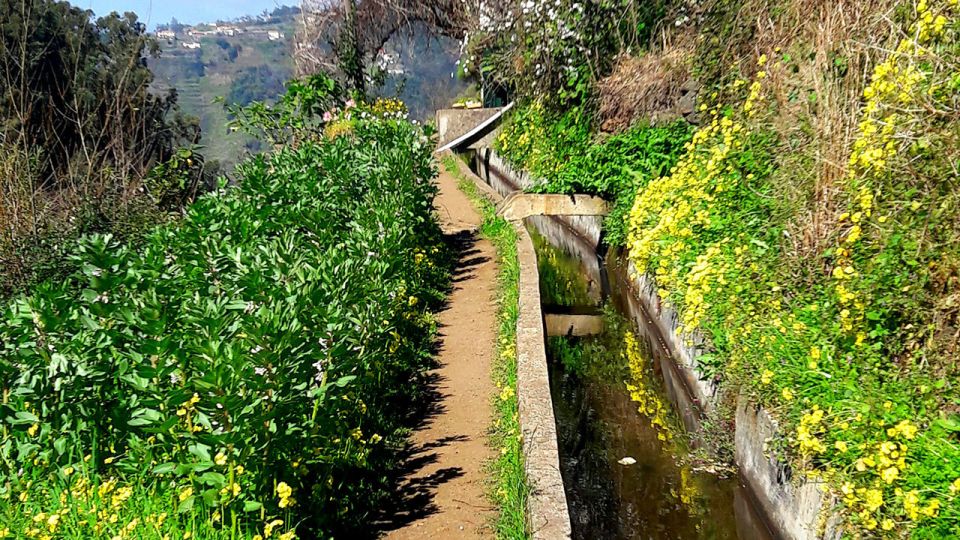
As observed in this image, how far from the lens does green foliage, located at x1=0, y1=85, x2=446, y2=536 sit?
3.20 m

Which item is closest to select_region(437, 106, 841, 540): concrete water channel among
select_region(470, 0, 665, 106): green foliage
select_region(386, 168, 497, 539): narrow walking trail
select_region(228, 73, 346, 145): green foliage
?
select_region(386, 168, 497, 539): narrow walking trail

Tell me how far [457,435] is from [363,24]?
19756 mm

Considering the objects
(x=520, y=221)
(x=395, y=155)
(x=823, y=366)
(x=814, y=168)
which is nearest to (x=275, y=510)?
(x=823, y=366)

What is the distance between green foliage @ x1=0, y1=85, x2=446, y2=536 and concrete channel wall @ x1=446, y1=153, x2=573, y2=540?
0.87 m

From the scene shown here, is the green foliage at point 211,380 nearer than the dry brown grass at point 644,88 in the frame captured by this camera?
Yes

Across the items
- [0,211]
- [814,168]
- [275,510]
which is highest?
[0,211]

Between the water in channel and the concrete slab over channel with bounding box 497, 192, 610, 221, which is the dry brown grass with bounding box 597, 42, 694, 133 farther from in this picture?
the water in channel

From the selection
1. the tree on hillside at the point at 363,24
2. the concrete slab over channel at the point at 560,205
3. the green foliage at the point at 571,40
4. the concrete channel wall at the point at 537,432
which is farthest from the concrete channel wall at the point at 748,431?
the tree on hillside at the point at 363,24

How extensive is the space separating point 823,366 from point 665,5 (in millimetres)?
8556

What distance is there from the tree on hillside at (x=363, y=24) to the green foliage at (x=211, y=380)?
56.8 feet

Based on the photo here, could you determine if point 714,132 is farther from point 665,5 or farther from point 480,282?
point 665,5

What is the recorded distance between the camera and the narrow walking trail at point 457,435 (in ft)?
14.0

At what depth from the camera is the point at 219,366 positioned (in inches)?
122

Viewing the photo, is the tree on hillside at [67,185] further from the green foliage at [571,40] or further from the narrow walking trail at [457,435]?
the green foliage at [571,40]
